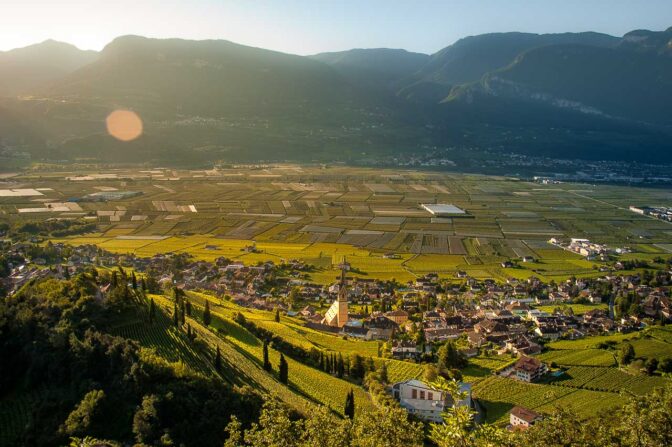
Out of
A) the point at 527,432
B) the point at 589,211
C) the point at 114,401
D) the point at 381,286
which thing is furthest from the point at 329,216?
the point at 527,432

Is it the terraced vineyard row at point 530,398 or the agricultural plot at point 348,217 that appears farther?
the agricultural plot at point 348,217

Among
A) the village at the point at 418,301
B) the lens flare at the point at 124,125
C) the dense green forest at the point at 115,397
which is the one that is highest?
the lens flare at the point at 124,125

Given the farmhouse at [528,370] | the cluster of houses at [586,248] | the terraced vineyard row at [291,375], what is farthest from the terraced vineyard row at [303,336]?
the cluster of houses at [586,248]

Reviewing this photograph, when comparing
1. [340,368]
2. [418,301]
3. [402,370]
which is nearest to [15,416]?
[340,368]

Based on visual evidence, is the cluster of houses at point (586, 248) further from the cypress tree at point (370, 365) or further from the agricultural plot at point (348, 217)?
the cypress tree at point (370, 365)

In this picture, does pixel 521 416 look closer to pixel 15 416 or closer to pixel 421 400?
pixel 421 400

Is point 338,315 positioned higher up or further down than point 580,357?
higher up
